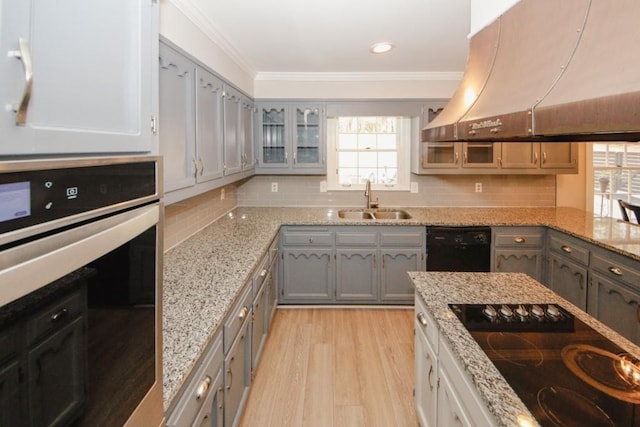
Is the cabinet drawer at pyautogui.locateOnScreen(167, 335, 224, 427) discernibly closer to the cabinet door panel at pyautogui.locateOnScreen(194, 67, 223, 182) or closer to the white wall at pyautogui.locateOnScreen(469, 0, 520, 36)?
the cabinet door panel at pyautogui.locateOnScreen(194, 67, 223, 182)

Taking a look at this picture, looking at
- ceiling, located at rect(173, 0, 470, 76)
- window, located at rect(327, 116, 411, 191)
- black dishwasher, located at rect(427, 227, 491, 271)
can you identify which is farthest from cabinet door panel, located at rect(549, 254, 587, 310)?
ceiling, located at rect(173, 0, 470, 76)

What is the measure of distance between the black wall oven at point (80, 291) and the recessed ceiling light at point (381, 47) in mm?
2663

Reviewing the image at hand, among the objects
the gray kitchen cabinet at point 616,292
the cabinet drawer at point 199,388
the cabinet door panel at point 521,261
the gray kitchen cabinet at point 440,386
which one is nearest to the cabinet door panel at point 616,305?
the gray kitchen cabinet at point 616,292

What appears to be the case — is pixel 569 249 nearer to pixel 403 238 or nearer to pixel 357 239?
pixel 403 238

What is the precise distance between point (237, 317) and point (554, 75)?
5.39 ft

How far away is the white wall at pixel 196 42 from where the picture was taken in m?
1.98

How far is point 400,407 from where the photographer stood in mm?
2346

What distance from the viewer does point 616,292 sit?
261 centimetres

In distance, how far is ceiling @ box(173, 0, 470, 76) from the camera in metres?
2.31

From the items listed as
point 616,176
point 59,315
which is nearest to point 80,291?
point 59,315

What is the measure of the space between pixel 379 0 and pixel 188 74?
1175 mm

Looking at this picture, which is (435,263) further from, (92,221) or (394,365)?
(92,221)

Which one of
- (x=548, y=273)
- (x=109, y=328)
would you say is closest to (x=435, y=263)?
(x=548, y=273)

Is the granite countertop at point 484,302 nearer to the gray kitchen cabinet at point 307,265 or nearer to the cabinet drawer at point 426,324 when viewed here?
the cabinet drawer at point 426,324
